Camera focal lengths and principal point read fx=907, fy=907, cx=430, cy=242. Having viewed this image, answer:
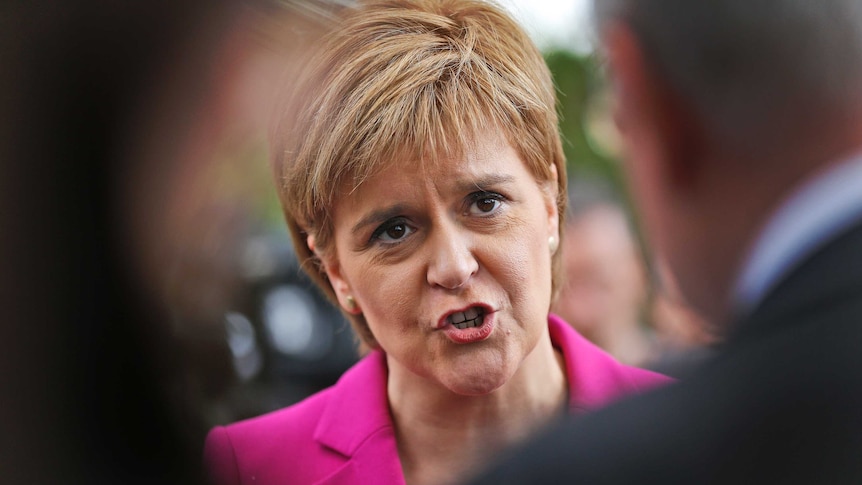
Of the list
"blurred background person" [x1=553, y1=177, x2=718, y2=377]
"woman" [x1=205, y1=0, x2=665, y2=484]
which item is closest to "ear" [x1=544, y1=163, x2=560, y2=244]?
"woman" [x1=205, y1=0, x2=665, y2=484]

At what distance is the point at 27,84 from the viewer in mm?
1116

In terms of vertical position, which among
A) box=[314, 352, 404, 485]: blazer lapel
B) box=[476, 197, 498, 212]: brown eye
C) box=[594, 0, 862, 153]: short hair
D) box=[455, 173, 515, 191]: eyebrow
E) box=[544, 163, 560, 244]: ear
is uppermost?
box=[594, 0, 862, 153]: short hair

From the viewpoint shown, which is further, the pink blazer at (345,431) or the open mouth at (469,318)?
the pink blazer at (345,431)

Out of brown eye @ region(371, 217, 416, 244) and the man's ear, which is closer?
the man's ear

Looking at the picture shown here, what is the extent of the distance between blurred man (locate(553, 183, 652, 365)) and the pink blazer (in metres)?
0.95

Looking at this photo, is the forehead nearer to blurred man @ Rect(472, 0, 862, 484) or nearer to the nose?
the nose

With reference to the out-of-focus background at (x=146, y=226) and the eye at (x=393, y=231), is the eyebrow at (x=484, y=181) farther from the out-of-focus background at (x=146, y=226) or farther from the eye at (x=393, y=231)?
the out-of-focus background at (x=146, y=226)

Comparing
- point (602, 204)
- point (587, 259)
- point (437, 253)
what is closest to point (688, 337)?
point (587, 259)

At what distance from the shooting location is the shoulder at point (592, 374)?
5.60 ft

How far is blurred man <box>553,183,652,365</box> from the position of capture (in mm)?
2977

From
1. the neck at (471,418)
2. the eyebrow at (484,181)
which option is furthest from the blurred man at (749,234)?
the neck at (471,418)

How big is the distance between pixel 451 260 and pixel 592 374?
17.7 inches

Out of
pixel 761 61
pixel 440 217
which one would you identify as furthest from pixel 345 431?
pixel 761 61

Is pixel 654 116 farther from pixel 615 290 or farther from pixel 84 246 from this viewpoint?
pixel 615 290
